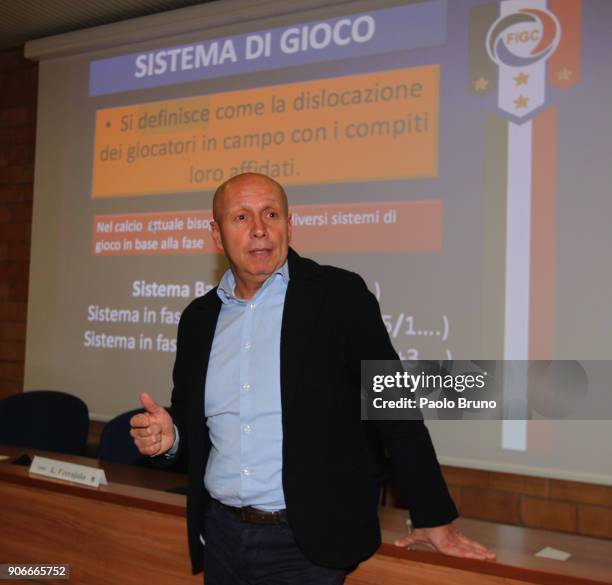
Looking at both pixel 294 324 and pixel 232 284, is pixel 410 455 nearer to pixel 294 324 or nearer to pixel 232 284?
pixel 294 324

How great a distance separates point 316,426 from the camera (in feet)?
4.51

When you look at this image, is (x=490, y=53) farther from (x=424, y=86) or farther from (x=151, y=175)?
(x=151, y=175)

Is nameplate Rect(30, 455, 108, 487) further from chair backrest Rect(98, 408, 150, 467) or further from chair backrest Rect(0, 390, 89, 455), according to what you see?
chair backrest Rect(0, 390, 89, 455)

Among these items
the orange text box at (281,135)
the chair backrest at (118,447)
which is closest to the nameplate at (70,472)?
the chair backrest at (118,447)

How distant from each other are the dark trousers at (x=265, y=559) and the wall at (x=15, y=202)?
3111mm

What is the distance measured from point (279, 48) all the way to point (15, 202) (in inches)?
82.1

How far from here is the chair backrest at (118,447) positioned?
9.44ft

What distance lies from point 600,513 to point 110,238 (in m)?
2.67

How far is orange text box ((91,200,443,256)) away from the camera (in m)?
2.78

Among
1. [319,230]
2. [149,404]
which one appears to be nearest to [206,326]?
[149,404]

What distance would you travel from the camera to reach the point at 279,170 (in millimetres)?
3113

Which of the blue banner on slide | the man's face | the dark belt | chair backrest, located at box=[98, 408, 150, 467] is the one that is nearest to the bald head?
the man's face

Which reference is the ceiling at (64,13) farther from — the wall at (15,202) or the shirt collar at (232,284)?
the shirt collar at (232,284)

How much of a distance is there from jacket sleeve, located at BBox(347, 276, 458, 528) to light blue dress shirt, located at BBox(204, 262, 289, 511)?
0.20m
